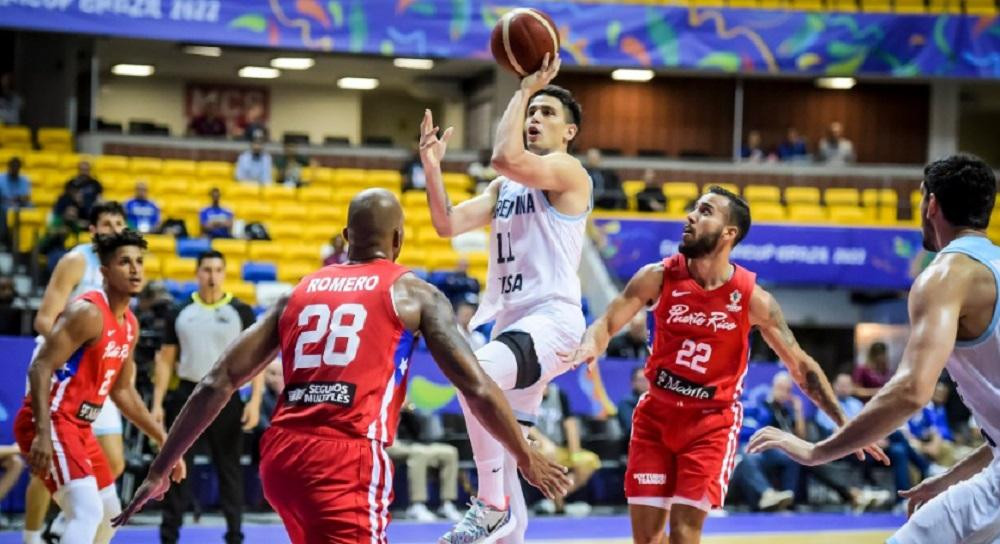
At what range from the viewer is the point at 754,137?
2408 centimetres

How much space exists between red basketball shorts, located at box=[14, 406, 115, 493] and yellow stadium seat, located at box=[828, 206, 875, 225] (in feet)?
49.4

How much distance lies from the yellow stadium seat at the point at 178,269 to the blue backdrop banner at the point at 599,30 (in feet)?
16.7

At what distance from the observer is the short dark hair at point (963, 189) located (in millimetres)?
4734

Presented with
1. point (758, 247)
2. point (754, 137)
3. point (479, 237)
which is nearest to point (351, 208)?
point (479, 237)

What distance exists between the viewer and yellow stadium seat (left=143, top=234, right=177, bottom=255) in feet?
53.5

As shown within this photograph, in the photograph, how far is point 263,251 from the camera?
17031 millimetres

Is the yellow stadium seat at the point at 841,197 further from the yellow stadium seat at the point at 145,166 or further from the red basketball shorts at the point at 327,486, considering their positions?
the red basketball shorts at the point at 327,486

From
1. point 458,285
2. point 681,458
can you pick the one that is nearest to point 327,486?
point 681,458

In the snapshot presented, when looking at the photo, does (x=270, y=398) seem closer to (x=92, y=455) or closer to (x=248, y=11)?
(x=92, y=455)

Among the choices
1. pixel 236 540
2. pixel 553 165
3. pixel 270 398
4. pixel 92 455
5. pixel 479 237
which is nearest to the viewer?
pixel 553 165

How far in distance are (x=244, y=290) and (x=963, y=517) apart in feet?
39.1

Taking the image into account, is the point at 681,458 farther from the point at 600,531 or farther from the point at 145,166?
the point at 145,166

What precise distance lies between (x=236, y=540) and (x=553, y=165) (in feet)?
14.3

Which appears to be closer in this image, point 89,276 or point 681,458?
point 681,458
